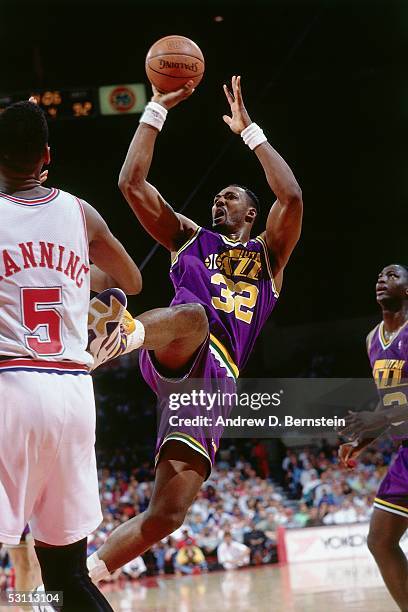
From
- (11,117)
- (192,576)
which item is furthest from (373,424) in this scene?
(192,576)

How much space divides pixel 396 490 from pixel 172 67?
3.08 meters

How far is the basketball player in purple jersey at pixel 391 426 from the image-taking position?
524 cm

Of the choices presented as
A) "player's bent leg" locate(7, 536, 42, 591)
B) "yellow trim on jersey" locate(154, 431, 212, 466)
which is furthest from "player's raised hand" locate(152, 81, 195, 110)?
"player's bent leg" locate(7, 536, 42, 591)

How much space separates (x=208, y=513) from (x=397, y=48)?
819cm

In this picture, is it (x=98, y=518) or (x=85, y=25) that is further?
(x=85, y=25)

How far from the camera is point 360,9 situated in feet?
43.0

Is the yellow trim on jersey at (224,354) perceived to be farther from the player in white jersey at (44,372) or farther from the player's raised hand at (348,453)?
the player in white jersey at (44,372)

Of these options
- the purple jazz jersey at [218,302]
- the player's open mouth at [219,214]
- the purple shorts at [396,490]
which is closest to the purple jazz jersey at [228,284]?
the purple jazz jersey at [218,302]

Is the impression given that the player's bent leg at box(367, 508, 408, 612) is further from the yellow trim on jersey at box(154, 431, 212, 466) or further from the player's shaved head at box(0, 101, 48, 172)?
the player's shaved head at box(0, 101, 48, 172)

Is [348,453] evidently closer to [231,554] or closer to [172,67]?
[172,67]

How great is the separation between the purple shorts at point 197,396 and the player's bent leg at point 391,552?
53.6 inches

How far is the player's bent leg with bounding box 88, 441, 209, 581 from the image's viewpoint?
14.7 feet

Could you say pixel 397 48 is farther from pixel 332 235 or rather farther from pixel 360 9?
pixel 332 235

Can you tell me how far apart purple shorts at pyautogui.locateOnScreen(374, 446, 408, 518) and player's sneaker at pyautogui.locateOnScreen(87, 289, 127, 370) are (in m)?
2.78
